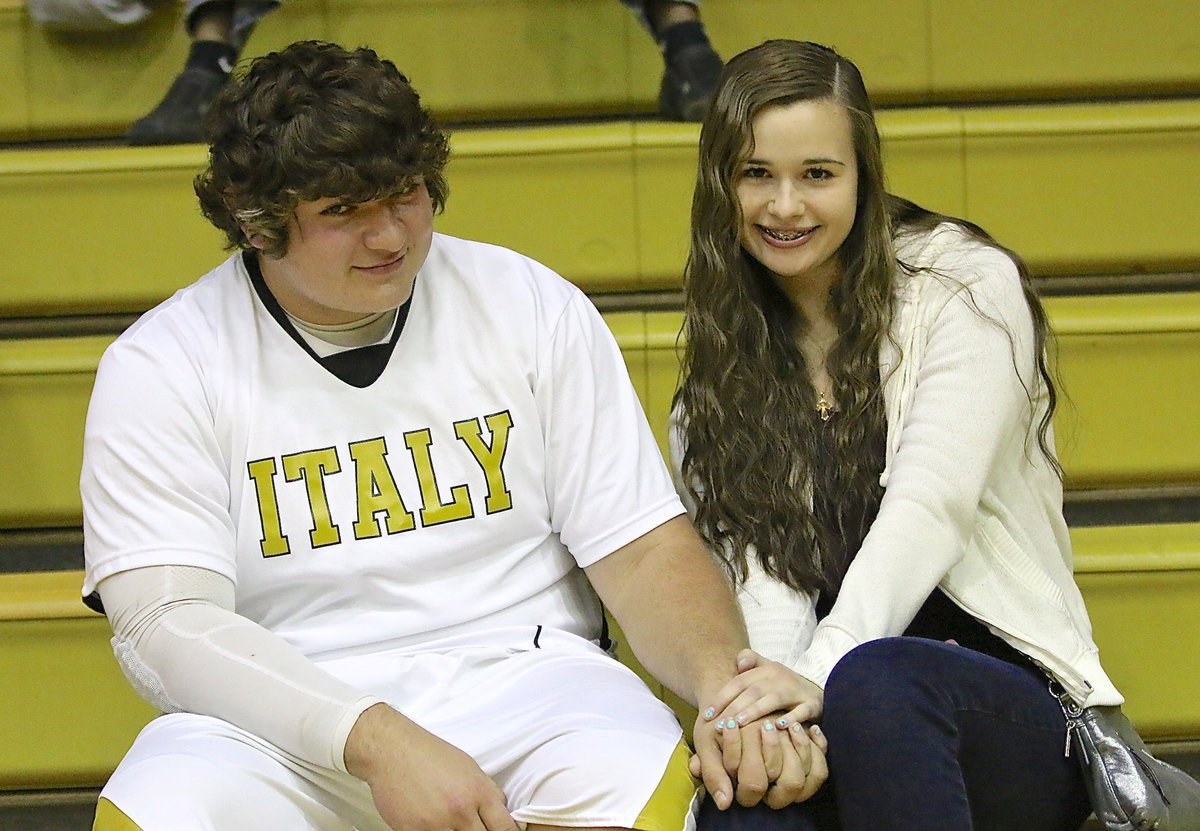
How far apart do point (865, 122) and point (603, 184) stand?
0.64m

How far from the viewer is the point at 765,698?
43.6 inches

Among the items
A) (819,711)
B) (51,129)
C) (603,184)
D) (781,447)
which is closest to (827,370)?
(781,447)

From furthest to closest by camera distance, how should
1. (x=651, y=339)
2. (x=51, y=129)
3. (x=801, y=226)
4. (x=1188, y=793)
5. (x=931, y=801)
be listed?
(x=51, y=129) < (x=651, y=339) < (x=801, y=226) < (x=1188, y=793) < (x=931, y=801)

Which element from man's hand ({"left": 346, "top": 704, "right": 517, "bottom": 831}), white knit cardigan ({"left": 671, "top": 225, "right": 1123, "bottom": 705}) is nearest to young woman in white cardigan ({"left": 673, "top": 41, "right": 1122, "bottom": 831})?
white knit cardigan ({"left": 671, "top": 225, "right": 1123, "bottom": 705})

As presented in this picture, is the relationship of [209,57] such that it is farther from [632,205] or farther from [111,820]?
[111,820]

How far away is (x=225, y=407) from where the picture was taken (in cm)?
122

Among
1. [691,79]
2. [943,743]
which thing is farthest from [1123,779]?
[691,79]

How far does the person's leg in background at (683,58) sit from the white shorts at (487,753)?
3.09 ft

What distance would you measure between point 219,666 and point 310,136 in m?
0.42

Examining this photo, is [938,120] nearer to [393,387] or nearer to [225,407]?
[393,387]

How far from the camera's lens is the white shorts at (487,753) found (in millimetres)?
1032

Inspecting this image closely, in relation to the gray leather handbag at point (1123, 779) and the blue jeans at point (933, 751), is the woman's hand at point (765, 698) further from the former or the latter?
the gray leather handbag at point (1123, 779)

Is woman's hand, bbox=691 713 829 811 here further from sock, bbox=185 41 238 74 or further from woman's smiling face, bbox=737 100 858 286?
sock, bbox=185 41 238 74

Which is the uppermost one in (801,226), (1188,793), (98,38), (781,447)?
(98,38)
